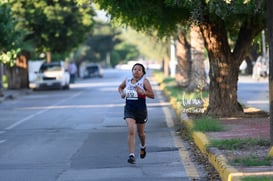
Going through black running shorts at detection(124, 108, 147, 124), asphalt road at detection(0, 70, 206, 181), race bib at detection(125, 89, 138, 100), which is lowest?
asphalt road at detection(0, 70, 206, 181)

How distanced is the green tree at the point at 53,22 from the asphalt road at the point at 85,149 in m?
17.4

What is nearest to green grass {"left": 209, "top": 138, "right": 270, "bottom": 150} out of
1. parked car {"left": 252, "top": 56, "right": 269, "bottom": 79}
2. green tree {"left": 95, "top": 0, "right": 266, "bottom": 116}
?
green tree {"left": 95, "top": 0, "right": 266, "bottom": 116}

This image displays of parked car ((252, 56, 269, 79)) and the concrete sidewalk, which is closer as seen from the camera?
the concrete sidewalk

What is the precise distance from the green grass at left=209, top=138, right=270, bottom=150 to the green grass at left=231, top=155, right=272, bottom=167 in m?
1.35

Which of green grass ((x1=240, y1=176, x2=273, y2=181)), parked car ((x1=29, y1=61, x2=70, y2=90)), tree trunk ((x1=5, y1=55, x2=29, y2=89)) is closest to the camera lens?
green grass ((x1=240, y1=176, x2=273, y2=181))

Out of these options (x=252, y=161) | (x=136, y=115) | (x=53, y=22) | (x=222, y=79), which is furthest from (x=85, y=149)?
(x=53, y=22)

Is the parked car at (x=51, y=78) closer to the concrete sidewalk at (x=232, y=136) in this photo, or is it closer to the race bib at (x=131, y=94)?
the concrete sidewalk at (x=232, y=136)

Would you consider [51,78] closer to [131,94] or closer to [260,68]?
[260,68]

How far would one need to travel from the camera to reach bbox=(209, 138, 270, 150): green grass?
11312mm

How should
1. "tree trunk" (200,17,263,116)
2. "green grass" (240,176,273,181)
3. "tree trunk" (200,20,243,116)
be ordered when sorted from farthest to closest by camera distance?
"tree trunk" (200,20,243,116), "tree trunk" (200,17,263,116), "green grass" (240,176,273,181)

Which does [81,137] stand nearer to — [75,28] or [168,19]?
[168,19]

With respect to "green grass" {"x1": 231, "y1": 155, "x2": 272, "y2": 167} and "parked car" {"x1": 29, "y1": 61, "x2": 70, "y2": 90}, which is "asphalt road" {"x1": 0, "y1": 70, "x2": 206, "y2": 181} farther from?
"parked car" {"x1": 29, "y1": 61, "x2": 70, "y2": 90}

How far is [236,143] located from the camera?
11.6m

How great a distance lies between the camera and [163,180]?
31.7 ft
